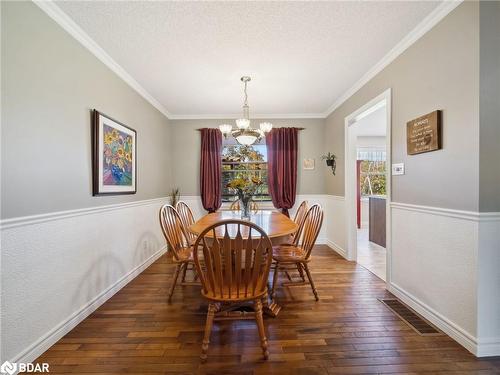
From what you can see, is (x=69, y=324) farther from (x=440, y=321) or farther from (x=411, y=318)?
(x=440, y=321)

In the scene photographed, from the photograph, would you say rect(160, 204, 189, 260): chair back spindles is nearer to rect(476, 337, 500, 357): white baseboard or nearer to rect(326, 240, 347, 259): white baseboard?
rect(476, 337, 500, 357): white baseboard

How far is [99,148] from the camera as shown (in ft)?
7.26

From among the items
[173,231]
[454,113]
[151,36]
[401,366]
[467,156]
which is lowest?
[401,366]

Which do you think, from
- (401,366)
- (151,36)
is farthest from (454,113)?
(151,36)

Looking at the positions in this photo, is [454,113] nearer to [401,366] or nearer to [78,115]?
[401,366]

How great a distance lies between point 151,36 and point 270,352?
273cm

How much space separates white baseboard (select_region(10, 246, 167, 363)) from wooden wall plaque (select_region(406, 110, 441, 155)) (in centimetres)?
323

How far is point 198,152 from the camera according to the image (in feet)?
14.7

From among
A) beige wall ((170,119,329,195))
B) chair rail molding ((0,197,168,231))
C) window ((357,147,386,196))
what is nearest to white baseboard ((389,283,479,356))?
beige wall ((170,119,329,195))

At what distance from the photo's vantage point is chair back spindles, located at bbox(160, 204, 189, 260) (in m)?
2.26

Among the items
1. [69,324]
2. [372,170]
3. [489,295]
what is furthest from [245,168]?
[372,170]

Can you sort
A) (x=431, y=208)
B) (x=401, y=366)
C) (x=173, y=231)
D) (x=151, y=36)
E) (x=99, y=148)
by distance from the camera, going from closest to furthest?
(x=401, y=366)
(x=431, y=208)
(x=151, y=36)
(x=99, y=148)
(x=173, y=231)

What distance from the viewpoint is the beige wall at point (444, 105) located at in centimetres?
156

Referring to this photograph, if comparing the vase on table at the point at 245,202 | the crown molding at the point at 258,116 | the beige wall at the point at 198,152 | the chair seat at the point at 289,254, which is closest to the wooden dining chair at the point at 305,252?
the chair seat at the point at 289,254
